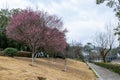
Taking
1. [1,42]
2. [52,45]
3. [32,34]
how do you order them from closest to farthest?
[32,34]
[52,45]
[1,42]

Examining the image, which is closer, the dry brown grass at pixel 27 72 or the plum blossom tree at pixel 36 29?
the dry brown grass at pixel 27 72

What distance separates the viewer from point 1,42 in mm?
56344

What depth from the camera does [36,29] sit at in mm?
36406

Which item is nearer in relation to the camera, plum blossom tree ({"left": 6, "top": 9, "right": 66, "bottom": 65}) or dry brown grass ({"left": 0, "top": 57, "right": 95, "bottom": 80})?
dry brown grass ({"left": 0, "top": 57, "right": 95, "bottom": 80})

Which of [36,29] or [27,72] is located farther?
[36,29]

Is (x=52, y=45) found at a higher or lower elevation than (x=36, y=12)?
lower

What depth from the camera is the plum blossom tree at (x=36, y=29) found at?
121 feet

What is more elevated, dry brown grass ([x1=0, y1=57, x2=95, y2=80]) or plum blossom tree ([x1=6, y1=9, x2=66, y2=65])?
plum blossom tree ([x1=6, y1=9, x2=66, y2=65])

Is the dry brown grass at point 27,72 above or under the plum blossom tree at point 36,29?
under

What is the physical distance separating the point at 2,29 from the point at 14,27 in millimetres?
18912

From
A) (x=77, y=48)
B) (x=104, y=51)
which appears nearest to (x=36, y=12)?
(x=104, y=51)

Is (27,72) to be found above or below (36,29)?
below

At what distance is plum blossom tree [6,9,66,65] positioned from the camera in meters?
37.0

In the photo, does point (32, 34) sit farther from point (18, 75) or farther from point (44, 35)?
point (18, 75)
